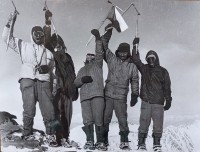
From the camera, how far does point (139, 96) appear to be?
3.71 m

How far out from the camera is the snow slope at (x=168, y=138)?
3664mm

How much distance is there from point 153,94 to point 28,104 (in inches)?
49.4

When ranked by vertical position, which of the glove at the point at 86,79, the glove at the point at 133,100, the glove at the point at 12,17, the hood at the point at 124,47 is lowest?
the glove at the point at 133,100

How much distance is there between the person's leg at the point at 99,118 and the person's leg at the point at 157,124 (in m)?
0.51

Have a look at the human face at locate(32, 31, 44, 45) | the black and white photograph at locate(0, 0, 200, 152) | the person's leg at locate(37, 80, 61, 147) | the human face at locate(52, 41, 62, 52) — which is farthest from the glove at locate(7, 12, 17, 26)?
the person's leg at locate(37, 80, 61, 147)

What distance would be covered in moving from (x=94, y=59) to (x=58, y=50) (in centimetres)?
38

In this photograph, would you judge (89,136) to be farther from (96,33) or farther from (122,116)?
(96,33)

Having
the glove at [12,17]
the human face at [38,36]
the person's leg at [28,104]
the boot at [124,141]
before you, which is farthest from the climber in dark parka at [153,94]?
the glove at [12,17]

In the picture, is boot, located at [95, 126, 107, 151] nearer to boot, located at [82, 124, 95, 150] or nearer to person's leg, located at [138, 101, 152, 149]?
boot, located at [82, 124, 95, 150]

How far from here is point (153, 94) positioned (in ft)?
Answer: 12.2

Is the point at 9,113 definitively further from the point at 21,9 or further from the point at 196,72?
the point at 196,72

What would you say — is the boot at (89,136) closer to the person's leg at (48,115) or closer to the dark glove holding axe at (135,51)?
the person's leg at (48,115)

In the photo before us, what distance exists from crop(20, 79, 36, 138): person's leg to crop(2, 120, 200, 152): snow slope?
22 cm

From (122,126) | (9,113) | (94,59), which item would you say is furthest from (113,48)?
(9,113)
